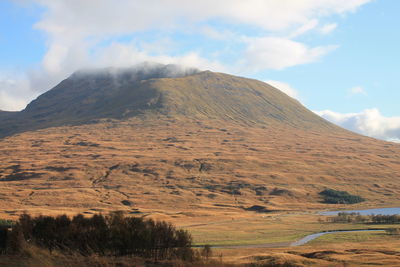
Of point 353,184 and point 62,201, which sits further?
point 353,184

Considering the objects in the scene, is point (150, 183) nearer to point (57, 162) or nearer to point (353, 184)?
point (57, 162)

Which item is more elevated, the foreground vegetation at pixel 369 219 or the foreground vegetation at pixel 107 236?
the foreground vegetation at pixel 107 236

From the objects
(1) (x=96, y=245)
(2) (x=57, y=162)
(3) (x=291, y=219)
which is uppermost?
(2) (x=57, y=162)

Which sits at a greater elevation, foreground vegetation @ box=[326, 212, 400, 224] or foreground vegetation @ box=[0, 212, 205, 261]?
foreground vegetation @ box=[0, 212, 205, 261]

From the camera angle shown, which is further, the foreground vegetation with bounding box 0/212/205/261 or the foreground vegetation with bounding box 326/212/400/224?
the foreground vegetation with bounding box 326/212/400/224

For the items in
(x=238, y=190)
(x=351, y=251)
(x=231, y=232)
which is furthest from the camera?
(x=238, y=190)

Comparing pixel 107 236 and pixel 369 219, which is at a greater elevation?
pixel 107 236

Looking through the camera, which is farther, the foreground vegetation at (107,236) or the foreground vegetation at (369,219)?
the foreground vegetation at (369,219)

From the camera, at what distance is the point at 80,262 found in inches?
556

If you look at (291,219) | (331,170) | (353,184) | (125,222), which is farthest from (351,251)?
(331,170)

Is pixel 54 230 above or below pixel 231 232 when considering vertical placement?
above

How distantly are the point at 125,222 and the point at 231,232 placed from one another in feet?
196

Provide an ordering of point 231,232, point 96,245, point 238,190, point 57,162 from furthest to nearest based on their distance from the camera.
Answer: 1. point 57,162
2. point 238,190
3. point 231,232
4. point 96,245

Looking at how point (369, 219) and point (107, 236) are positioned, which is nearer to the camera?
point (107, 236)
